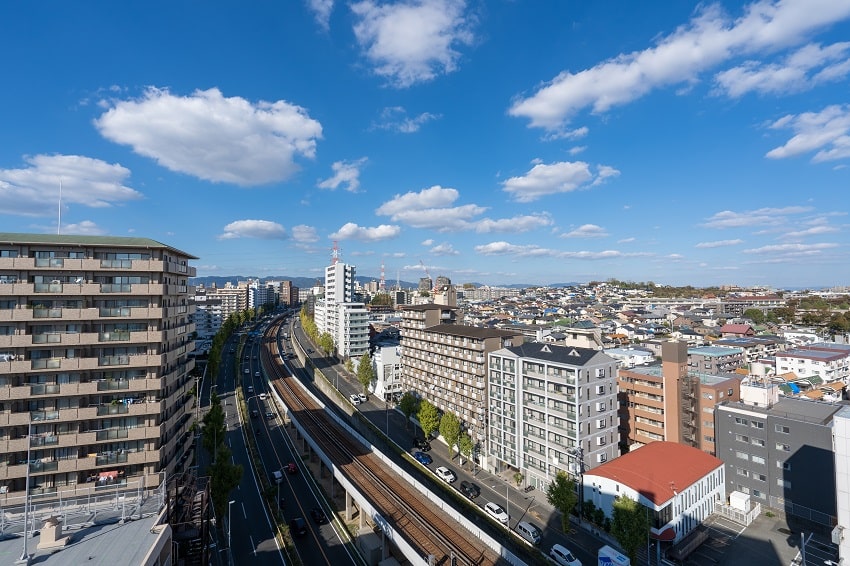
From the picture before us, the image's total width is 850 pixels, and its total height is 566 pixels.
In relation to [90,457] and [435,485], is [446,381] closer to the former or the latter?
[435,485]

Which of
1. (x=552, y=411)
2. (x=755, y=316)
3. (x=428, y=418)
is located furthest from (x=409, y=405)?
(x=755, y=316)


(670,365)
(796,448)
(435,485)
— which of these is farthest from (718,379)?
(435,485)

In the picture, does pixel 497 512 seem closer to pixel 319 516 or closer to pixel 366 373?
pixel 319 516

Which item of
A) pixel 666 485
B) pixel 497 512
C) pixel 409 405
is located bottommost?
pixel 497 512

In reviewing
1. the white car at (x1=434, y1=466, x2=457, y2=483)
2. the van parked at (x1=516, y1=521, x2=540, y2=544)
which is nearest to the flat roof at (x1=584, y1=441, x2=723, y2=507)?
the van parked at (x1=516, y1=521, x2=540, y2=544)

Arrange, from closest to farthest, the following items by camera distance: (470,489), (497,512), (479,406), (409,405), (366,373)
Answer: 1. (497,512)
2. (470,489)
3. (479,406)
4. (409,405)
5. (366,373)

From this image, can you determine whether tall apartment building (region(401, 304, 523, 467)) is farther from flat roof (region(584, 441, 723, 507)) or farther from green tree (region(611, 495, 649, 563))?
green tree (region(611, 495, 649, 563))
